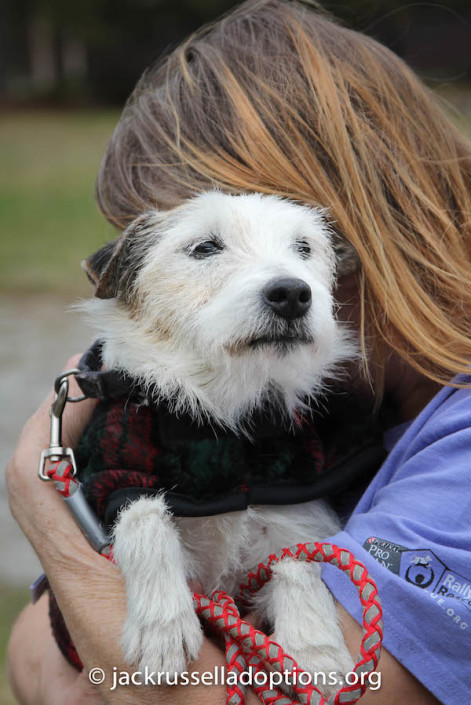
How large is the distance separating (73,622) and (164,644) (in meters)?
0.32

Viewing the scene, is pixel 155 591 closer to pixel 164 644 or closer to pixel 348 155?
pixel 164 644

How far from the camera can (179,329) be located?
2.19 meters

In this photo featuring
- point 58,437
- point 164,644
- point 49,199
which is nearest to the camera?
point 164,644

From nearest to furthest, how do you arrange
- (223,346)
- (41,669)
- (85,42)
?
(223,346) → (41,669) → (85,42)

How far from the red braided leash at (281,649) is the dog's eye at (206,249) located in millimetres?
858

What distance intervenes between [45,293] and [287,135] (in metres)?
10.0

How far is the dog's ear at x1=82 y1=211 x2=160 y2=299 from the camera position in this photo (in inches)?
92.0

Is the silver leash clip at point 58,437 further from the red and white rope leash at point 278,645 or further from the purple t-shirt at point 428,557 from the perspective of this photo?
the purple t-shirt at point 428,557

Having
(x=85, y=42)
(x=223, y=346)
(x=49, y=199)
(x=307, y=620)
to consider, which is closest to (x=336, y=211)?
(x=223, y=346)

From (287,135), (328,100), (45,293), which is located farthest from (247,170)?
(45,293)

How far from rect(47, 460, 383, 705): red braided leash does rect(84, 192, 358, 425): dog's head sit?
504 millimetres

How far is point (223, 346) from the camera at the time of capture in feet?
6.77

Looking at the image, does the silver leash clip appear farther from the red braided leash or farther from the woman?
the red braided leash

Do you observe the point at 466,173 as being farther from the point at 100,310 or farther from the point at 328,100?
the point at 100,310
